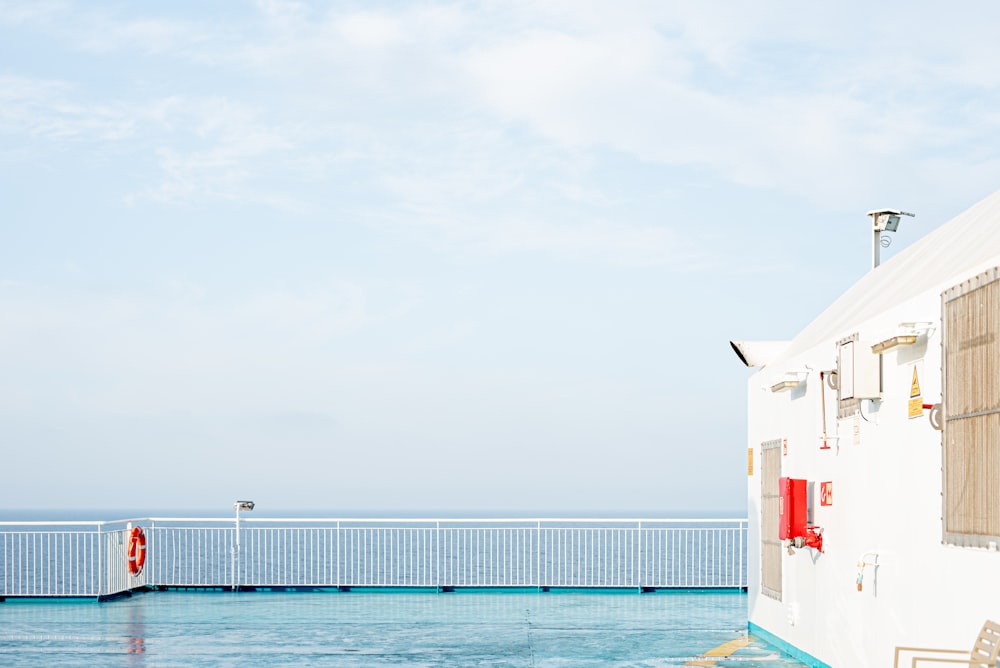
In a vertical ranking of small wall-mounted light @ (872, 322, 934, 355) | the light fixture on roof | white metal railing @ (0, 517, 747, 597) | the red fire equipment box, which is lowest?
white metal railing @ (0, 517, 747, 597)

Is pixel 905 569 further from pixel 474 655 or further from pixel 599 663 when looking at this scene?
pixel 474 655

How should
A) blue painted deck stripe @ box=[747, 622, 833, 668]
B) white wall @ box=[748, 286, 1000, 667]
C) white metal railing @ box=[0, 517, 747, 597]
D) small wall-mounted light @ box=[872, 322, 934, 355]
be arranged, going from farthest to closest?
white metal railing @ box=[0, 517, 747, 597]
blue painted deck stripe @ box=[747, 622, 833, 668]
small wall-mounted light @ box=[872, 322, 934, 355]
white wall @ box=[748, 286, 1000, 667]

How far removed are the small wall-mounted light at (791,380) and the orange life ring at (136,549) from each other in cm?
901

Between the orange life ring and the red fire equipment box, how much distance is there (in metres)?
9.03

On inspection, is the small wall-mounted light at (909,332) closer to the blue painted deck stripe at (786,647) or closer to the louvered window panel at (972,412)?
the louvered window panel at (972,412)

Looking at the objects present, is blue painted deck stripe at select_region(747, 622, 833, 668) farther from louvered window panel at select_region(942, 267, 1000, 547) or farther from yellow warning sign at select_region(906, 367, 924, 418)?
louvered window panel at select_region(942, 267, 1000, 547)

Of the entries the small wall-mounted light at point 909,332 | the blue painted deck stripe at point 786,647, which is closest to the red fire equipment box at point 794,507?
the blue painted deck stripe at point 786,647

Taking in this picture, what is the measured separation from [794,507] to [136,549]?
9.54 meters

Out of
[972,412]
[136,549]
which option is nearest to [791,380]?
[972,412]

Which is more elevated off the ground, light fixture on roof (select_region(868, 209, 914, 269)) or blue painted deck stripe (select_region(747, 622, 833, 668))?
light fixture on roof (select_region(868, 209, 914, 269))

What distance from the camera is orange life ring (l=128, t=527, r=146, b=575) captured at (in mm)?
16156

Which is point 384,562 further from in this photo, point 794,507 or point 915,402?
point 915,402

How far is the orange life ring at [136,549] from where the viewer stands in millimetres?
16156

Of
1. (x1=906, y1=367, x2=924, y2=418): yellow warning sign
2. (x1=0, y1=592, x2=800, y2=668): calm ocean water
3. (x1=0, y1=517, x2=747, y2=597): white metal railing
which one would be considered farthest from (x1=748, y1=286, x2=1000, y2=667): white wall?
(x1=0, y1=517, x2=747, y2=597): white metal railing
